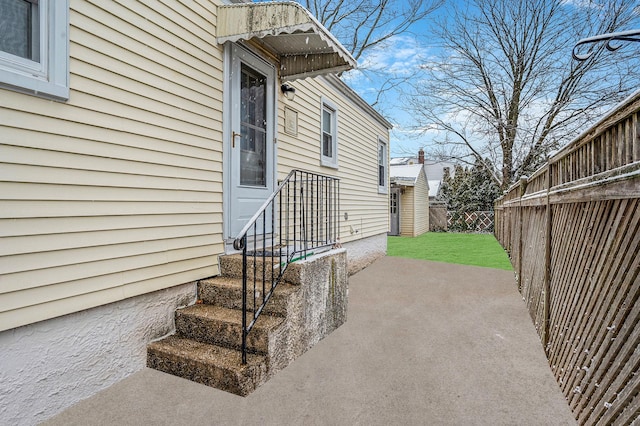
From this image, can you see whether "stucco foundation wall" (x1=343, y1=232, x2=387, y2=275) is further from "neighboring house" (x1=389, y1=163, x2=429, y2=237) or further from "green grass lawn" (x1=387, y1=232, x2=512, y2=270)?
"neighboring house" (x1=389, y1=163, x2=429, y2=237)

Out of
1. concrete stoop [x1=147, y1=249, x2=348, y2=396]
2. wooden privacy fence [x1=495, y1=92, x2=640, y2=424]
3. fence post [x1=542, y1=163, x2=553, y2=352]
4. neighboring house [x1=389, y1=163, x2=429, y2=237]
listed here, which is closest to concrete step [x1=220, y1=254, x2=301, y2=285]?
concrete stoop [x1=147, y1=249, x2=348, y2=396]

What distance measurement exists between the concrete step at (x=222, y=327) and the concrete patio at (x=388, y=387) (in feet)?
1.18

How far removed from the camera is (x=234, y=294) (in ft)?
10.7

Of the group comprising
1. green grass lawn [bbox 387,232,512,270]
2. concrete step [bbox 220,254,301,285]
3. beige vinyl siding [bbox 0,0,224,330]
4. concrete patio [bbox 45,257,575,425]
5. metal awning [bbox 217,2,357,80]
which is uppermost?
metal awning [bbox 217,2,357,80]

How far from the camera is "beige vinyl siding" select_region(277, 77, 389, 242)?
17.0 feet

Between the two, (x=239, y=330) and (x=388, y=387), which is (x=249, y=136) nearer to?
(x=239, y=330)

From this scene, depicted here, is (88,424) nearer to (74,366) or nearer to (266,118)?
(74,366)

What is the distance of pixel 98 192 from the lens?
2.57 metres

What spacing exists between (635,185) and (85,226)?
3.21 meters

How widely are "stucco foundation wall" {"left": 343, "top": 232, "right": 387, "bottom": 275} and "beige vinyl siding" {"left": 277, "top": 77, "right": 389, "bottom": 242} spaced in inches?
6.5

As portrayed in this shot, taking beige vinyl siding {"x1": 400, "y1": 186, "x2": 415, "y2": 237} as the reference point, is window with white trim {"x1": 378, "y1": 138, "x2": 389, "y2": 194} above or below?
above

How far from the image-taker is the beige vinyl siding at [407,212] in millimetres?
15844

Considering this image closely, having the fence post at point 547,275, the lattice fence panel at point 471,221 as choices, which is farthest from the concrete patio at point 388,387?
the lattice fence panel at point 471,221

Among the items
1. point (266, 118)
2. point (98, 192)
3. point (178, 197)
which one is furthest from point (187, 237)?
point (266, 118)
